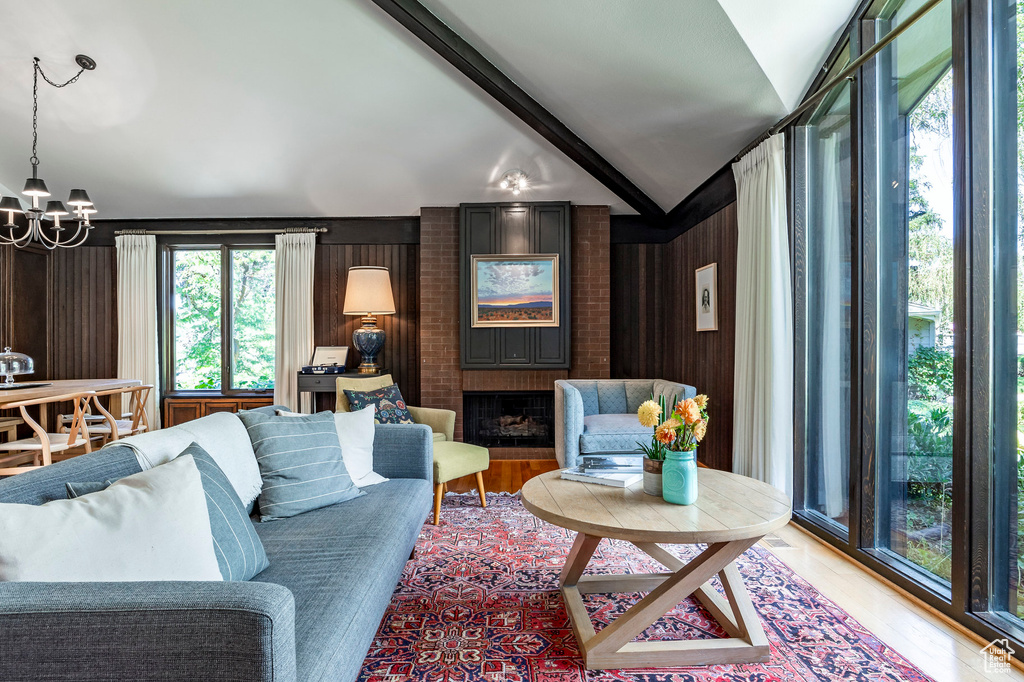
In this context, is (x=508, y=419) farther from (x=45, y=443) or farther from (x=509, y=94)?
(x=45, y=443)

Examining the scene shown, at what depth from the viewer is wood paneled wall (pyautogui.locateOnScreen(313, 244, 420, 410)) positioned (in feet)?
17.6

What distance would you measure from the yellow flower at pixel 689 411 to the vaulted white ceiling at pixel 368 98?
2.05m

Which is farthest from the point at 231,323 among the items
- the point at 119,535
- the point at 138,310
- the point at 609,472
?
the point at 119,535

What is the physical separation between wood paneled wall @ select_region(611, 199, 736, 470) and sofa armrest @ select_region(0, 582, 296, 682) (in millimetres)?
3579

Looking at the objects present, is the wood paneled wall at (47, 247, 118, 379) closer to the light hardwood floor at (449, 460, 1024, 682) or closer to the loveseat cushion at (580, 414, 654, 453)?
the loveseat cushion at (580, 414, 654, 453)

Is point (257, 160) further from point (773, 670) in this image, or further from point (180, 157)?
point (773, 670)

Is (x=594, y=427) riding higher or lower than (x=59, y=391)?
lower

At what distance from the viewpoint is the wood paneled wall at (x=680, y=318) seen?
3.96 metres

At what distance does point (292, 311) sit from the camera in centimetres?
525

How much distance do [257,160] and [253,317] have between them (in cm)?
164

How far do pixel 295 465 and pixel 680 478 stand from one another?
139 centimetres

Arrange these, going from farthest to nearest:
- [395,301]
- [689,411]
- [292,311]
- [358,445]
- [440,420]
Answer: [395,301], [292,311], [440,420], [358,445], [689,411]

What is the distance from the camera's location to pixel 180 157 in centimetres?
452

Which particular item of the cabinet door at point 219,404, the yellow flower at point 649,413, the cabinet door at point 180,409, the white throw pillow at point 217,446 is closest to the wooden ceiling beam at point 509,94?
the white throw pillow at point 217,446
